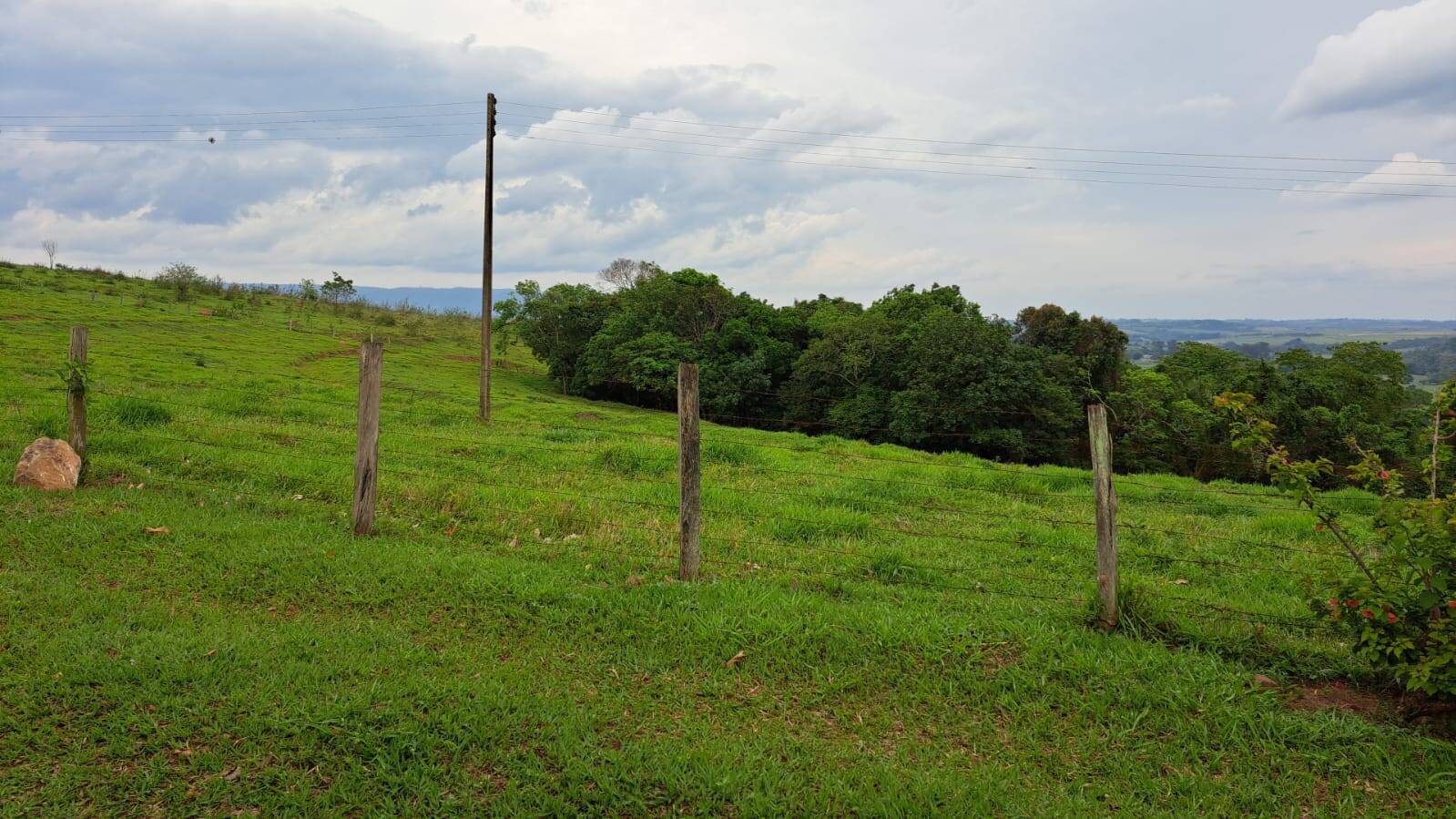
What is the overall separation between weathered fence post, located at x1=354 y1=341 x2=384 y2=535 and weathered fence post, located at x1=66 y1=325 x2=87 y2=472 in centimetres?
405

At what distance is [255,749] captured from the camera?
13.7 feet

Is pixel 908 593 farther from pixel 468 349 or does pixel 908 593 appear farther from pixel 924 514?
pixel 468 349

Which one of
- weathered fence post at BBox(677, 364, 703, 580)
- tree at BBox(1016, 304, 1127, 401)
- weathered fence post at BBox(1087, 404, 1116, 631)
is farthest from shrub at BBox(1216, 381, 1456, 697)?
tree at BBox(1016, 304, 1127, 401)

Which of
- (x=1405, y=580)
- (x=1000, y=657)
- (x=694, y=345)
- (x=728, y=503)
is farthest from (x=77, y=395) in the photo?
(x=694, y=345)

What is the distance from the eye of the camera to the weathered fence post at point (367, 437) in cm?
696

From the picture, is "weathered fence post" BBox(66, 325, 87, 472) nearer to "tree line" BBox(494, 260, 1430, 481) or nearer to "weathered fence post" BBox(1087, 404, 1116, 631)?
"weathered fence post" BBox(1087, 404, 1116, 631)

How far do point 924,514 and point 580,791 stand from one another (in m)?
7.41

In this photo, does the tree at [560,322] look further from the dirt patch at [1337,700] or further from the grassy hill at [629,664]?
the dirt patch at [1337,700]

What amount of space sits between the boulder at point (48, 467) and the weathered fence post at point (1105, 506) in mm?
10326

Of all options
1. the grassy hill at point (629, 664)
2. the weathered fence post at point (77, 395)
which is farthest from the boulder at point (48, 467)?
the grassy hill at point (629, 664)

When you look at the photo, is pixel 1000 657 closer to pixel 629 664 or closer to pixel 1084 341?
pixel 629 664

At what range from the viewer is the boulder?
8.18 metres

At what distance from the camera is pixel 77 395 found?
340 inches

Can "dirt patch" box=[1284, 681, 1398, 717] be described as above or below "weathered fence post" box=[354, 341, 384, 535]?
below
